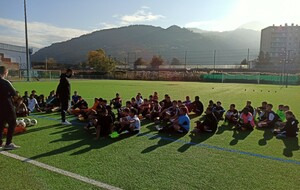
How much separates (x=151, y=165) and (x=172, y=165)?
0.46 m

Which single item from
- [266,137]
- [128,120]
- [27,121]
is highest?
[128,120]

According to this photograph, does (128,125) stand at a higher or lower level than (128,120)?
lower

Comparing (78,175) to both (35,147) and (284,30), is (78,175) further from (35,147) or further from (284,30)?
(284,30)

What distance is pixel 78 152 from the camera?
648 centimetres

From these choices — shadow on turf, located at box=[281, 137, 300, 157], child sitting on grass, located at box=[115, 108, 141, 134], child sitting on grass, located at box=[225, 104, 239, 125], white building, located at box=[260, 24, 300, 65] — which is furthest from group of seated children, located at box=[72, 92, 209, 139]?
white building, located at box=[260, 24, 300, 65]

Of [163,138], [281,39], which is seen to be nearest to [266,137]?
[163,138]

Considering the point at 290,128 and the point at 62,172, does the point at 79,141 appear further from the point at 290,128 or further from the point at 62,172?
the point at 290,128

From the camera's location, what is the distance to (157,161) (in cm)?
594

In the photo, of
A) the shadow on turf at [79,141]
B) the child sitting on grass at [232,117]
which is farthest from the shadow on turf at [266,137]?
the shadow on turf at [79,141]

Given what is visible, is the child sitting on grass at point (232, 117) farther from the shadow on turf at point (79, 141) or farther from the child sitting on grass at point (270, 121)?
the shadow on turf at point (79, 141)

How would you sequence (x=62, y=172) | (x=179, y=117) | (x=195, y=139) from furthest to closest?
1. (x=179, y=117)
2. (x=195, y=139)
3. (x=62, y=172)

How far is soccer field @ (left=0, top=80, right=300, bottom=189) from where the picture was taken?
4.81 metres

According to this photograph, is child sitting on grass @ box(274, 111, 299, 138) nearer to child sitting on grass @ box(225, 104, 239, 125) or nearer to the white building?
child sitting on grass @ box(225, 104, 239, 125)

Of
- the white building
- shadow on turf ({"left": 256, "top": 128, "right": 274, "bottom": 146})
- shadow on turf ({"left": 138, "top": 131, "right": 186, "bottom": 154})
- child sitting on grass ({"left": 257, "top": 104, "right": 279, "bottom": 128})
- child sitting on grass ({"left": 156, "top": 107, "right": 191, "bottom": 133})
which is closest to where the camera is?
shadow on turf ({"left": 138, "top": 131, "right": 186, "bottom": 154})
